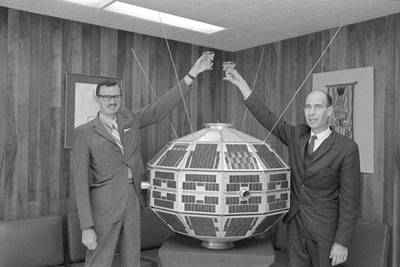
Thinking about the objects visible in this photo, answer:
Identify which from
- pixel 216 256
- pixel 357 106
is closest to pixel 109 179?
pixel 216 256

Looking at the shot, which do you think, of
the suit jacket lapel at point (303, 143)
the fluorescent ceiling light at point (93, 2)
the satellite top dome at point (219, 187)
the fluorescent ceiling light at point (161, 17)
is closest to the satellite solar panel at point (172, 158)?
the satellite top dome at point (219, 187)

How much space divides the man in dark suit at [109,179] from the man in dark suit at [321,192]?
26.6 inches

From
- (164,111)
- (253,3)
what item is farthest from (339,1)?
(164,111)

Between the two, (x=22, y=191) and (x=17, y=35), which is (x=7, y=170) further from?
(x=17, y=35)

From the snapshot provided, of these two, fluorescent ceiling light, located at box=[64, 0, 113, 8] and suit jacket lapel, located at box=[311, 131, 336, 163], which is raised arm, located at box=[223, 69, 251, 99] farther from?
fluorescent ceiling light, located at box=[64, 0, 113, 8]

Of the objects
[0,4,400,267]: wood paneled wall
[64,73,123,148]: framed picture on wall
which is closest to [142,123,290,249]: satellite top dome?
[0,4,400,267]: wood paneled wall

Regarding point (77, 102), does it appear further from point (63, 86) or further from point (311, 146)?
point (311, 146)

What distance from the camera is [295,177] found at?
211 centimetres

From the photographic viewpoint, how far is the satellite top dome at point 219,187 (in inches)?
63.3

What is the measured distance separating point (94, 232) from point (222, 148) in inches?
36.9

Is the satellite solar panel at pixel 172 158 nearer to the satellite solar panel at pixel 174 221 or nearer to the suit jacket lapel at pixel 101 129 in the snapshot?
the satellite solar panel at pixel 174 221

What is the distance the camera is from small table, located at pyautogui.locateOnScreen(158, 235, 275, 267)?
5.99 ft

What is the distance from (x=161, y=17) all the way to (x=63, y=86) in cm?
95

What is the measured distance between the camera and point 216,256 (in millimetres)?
1829
